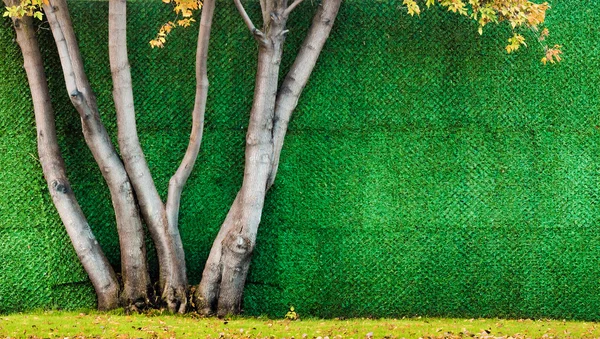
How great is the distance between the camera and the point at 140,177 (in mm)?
7250

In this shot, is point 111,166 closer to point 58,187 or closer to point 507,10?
point 58,187


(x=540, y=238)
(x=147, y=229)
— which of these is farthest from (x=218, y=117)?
(x=540, y=238)

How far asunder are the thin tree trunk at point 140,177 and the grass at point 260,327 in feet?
1.10

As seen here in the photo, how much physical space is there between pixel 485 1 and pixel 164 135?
3226 millimetres

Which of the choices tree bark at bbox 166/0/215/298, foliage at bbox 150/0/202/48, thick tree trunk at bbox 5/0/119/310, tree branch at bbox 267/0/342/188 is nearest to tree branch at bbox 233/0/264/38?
tree bark at bbox 166/0/215/298

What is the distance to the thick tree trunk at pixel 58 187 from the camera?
7352mm

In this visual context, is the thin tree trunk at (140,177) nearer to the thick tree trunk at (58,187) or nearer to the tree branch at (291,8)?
the thick tree trunk at (58,187)

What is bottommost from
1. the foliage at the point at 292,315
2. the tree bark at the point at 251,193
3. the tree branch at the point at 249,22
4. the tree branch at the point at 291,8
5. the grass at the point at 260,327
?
the grass at the point at 260,327

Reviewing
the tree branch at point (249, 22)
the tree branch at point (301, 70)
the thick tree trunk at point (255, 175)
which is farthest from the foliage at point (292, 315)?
the tree branch at point (249, 22)

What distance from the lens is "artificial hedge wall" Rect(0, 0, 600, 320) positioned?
7.71m

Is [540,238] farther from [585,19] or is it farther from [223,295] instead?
[223,295]

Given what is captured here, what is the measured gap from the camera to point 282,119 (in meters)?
7.48

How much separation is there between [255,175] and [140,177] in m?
1.04

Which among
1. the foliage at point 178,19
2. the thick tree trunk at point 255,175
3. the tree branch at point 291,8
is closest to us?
the foliage at point 178,19
